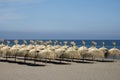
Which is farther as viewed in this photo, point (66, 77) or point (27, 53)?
point (27, 53)

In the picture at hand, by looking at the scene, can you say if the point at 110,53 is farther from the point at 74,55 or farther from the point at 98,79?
the point at 98,79

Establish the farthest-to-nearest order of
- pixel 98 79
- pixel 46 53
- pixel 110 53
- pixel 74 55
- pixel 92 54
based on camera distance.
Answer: pixel 110 53 → pixel 92 54 → pixel 74 55 → pixel 46 53 → pixel 98 79

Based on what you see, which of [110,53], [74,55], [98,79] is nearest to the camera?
[98,79]

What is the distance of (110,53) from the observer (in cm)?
2973

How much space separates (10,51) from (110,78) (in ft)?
46.3

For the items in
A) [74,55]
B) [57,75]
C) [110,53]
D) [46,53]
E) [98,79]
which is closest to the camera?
[98,79]

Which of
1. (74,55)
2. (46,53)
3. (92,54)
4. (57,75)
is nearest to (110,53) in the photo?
(92,54)

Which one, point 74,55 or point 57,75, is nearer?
point 57,75

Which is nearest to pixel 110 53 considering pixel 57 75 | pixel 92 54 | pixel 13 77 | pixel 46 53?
pixel 92 54

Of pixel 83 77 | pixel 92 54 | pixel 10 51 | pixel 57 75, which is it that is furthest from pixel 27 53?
pixel 83 77

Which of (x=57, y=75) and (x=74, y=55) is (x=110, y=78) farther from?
(x=74, y=55)

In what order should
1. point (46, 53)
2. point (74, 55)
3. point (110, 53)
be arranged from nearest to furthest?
point (46, 53) < point (74, 55) < point (110, 53)

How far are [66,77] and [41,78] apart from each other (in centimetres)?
163

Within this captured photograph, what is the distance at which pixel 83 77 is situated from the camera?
56.6ft
